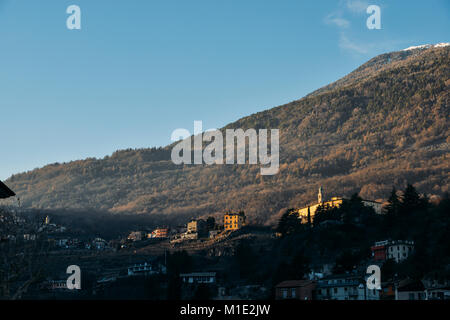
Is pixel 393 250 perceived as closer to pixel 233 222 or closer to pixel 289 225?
pixel 289 225

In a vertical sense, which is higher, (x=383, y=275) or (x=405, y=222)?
(x=405, y=222)

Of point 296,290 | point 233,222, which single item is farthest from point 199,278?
point 233,222

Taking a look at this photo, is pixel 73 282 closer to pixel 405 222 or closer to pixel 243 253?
pixel 243 253

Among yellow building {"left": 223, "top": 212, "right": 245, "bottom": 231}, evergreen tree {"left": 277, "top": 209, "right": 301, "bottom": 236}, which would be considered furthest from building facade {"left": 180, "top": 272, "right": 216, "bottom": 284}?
yellow building {"left": 223, "top": 212, "right": 245, "bottom": 231}

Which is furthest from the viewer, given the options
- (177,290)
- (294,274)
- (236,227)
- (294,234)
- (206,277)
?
(236,227)

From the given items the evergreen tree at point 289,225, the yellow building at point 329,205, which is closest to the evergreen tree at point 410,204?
the evergreen tree at point 289,225

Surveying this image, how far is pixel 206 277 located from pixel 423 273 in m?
50.8

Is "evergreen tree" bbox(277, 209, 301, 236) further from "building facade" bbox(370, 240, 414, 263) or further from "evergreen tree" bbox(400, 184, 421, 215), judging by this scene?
"building facade" bbox(370, 240, 414, 263)

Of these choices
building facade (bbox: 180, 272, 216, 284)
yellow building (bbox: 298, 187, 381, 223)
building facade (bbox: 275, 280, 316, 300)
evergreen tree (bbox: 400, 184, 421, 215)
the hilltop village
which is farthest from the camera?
yellow building (bbox: 298, 187, 381, 223)

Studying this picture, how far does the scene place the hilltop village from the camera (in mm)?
95750

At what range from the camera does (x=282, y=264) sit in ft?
381

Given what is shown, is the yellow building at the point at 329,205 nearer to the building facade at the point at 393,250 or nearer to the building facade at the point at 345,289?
the building facade at the point at 393,250
